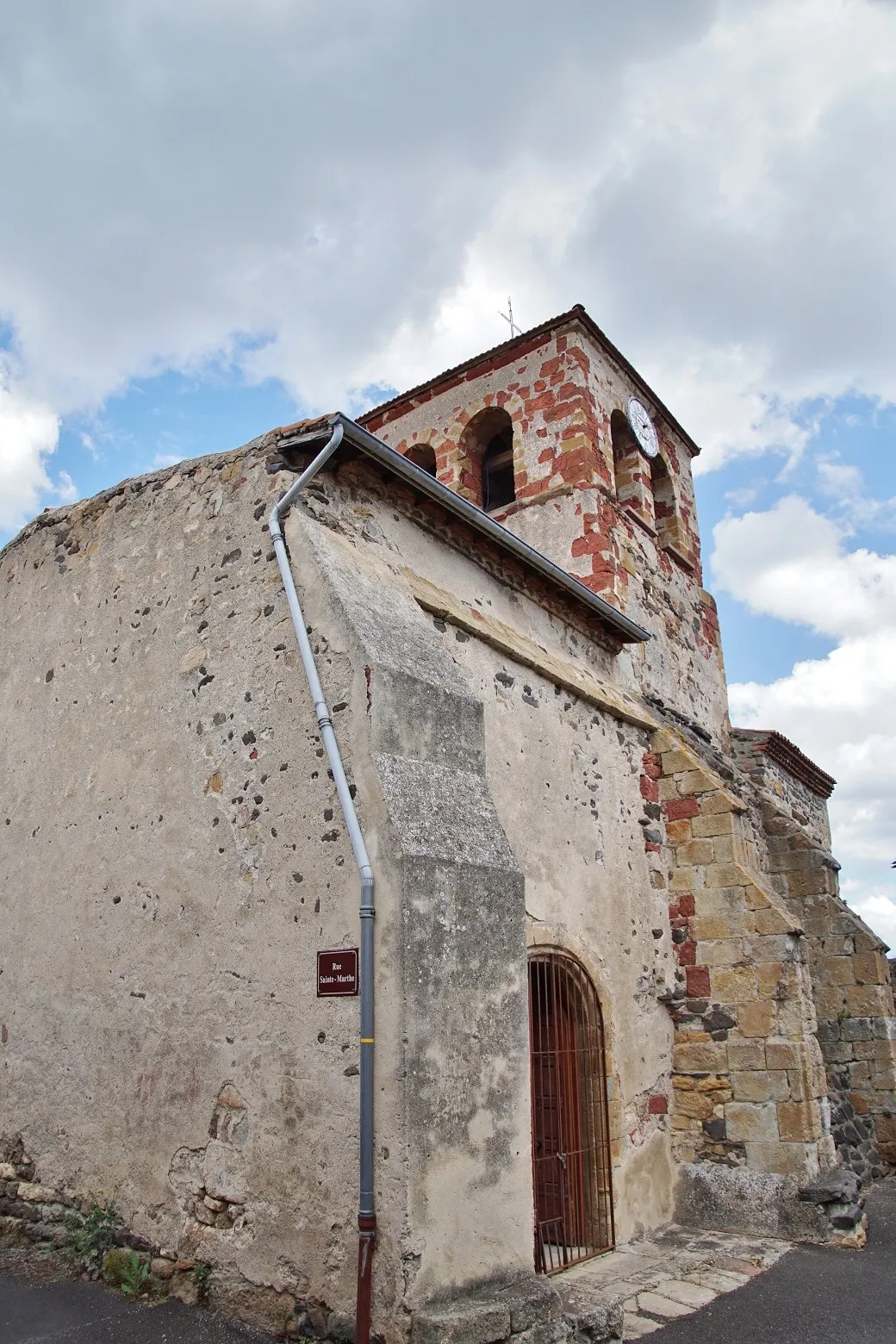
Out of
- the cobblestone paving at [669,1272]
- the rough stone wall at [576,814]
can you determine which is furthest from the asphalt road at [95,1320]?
the rough stone wall at [576,814]

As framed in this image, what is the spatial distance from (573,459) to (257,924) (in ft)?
23.0

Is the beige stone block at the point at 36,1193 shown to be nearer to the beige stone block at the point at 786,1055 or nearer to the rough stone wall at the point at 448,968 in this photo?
the rough stone wall at the point at 448,968

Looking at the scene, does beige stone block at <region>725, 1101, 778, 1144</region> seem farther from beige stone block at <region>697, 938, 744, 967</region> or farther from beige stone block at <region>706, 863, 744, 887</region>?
beige stone block at <region>706, 863, 744, 887</region>

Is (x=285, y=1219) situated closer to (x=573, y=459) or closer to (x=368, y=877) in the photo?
(x=368, y=877)

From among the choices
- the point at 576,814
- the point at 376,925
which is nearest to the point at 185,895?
the point at 376,925

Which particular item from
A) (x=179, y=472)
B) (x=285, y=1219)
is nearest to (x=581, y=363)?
(x=179, y=472)

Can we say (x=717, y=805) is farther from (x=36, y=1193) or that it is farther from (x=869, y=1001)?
(x=36, y=1193)

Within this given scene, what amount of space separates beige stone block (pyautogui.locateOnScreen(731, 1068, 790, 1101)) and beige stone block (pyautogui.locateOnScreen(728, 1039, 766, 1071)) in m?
0.05

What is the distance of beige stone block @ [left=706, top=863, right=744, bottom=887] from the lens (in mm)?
7551

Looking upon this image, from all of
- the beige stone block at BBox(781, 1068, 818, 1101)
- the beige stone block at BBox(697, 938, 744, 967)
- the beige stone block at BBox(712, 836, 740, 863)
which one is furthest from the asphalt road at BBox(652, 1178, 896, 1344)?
the beige stone block at BBox(712, 836, 740, 863)

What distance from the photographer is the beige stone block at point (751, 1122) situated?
22.3 feet

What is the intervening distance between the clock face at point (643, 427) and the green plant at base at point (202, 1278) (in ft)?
31.4

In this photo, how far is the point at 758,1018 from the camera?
7.11 meters

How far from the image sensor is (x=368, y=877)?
4.14 metres
